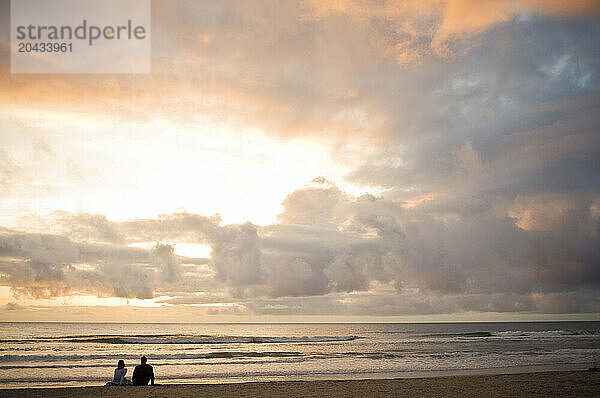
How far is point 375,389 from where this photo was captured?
18.7 metres

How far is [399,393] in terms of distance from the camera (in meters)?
17.8

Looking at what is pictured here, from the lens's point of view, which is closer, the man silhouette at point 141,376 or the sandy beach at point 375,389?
the sandy beach at point 375,389

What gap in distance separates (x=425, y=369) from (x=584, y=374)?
32.7ft

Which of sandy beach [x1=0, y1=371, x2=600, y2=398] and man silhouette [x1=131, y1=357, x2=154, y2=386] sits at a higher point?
man silhouette [x1=131, y1=357, x2=154, y2=386]

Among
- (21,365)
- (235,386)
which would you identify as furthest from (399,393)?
(21,365)

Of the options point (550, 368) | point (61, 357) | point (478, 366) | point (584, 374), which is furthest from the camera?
point (61, 357)

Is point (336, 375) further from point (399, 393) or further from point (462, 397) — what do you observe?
point (462, 397)

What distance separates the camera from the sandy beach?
17297mm

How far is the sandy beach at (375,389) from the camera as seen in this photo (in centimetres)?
1730

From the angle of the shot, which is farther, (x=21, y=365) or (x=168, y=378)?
(x=21, y=365)

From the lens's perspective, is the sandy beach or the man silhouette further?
the man silhouette

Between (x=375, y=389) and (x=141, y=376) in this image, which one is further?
(x=141, y=376)

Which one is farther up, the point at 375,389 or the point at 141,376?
the point at 141,376

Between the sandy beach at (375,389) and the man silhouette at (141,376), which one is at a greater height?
the man silhouette at (141,376)
